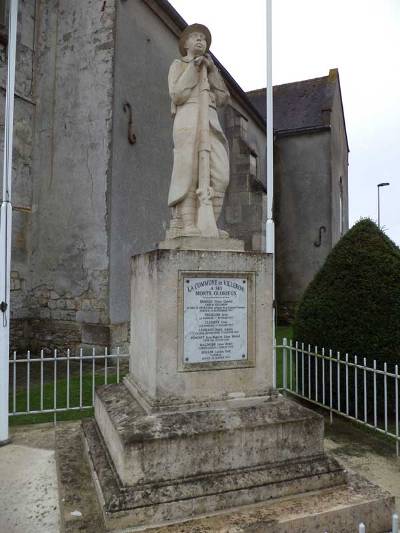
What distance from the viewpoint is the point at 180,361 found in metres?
3.27

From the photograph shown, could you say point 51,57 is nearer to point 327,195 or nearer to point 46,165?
point 46,165

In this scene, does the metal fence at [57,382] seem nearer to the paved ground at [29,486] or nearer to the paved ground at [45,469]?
the paved ground at [45,469]

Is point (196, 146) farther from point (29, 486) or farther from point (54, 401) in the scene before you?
point (54, 401)

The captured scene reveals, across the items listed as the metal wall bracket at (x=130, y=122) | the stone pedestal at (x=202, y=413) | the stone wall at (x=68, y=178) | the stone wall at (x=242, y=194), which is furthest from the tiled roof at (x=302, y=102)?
the stone pedestal at (x=202, y=413)

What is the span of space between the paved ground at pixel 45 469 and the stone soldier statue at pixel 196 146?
2208 mm

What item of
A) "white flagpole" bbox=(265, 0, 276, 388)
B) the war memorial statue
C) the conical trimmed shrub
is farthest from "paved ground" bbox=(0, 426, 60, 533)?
the conical trimmed shrub

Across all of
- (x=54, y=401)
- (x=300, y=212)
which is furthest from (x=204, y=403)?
(x=300, y=212)

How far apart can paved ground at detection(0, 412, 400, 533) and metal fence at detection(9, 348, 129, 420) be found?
51cm

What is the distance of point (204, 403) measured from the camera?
3.29m

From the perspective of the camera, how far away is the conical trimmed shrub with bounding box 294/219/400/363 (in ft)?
16.7

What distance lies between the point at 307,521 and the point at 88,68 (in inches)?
351

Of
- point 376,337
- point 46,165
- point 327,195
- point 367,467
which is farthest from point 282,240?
point 367,467

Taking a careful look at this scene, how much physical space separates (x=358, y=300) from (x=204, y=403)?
9.19 feet

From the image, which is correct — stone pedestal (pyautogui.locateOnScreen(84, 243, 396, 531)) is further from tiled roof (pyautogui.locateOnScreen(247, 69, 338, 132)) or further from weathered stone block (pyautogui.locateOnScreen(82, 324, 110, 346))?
tiled roof (pyautogui.locateOnScreen(247, 69, 338, 132))
